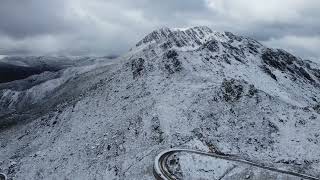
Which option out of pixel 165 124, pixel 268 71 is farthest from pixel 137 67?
pixel 268 71

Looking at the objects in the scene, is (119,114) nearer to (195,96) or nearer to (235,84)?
(195,96)

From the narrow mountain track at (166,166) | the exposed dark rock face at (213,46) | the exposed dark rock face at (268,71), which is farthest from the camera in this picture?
the exposed dark rock face at (213,46)

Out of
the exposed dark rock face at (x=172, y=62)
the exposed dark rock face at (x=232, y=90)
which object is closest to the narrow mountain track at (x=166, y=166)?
the exposed dark rock face at (x=232, y=90)

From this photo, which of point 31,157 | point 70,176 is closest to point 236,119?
point 70,176

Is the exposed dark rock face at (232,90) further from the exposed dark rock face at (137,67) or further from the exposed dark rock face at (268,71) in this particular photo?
the exposed dark rock face at (268,71)

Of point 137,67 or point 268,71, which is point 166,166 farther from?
point 268,71

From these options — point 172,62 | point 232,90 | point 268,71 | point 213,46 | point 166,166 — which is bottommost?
point 166,166

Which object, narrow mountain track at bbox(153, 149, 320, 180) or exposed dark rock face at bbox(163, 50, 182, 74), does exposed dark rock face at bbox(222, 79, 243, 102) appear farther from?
narrow mountain track at bbox(153, 149, 320, 180)

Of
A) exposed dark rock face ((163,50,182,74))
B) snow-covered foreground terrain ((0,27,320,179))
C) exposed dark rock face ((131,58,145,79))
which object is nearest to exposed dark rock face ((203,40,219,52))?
snow-covered foreground terrain ((0,27,320,179))
